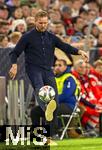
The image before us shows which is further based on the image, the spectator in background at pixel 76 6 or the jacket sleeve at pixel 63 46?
the spectator in background at pixel 76 6

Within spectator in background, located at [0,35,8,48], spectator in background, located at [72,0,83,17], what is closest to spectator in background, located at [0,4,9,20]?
spectator in background, located at [72,0,83,17]

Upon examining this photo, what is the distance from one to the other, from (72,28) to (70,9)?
709 millimetres

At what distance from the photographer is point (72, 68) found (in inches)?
741

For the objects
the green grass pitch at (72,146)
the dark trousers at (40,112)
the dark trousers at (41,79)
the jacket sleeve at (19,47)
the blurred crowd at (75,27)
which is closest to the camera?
the green grass pitch at (72,146)

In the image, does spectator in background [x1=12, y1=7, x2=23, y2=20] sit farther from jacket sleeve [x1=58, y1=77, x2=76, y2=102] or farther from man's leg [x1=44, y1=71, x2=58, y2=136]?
man's leg [x1=44, y1=71, x2=58, y2=136]

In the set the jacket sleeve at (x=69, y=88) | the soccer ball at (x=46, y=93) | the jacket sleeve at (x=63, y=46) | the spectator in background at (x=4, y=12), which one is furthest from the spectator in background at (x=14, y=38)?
the soccer ball at (x=46, y=93)

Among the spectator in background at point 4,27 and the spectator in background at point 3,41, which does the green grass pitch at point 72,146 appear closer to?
the spectator in background at point 3,41

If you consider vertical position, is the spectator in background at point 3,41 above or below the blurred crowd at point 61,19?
below

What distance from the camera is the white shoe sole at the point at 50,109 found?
48.0 feet

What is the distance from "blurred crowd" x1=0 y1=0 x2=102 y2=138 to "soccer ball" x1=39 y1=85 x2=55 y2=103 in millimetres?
3439

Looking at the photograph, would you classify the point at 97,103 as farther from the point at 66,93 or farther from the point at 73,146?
the point at 73,146

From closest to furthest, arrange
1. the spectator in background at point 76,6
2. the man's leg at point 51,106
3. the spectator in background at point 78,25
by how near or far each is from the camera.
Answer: the man's leg at point 51,106
the spectator in background at point 78,25
the spectator in background at point 76,6

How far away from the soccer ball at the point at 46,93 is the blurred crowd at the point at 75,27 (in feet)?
11.3

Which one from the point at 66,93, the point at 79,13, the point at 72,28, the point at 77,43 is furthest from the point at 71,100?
the point at 79,13
